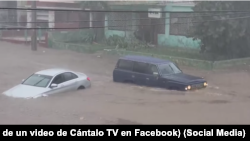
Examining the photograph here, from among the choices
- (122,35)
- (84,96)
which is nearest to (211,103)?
(84,96)

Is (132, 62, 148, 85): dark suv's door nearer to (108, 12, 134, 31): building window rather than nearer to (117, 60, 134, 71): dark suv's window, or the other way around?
(117, 60, 134, 71): dark suv's window

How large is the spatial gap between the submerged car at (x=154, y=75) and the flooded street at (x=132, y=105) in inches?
11.4

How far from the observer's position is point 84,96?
57.1 ft

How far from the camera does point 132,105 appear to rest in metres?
15.9

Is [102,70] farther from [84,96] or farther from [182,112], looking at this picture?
[182,112]

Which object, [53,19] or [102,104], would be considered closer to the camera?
[102,104]

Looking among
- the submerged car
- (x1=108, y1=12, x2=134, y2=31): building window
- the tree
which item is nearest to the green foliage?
(x1=108, y1=12, x2=134, y2=31): building window

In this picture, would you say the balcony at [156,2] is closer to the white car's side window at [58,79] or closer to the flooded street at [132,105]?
the flooded street at [132,105]

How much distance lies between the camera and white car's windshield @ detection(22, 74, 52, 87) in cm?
1683

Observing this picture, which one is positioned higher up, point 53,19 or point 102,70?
point 53,19

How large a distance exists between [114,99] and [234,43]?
12.7 meters

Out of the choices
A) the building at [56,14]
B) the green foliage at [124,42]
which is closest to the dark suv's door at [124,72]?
the green foliage at [124,42]

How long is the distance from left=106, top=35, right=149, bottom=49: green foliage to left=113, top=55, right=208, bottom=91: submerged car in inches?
523

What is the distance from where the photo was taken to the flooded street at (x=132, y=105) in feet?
45.1
